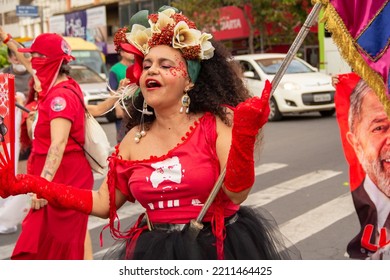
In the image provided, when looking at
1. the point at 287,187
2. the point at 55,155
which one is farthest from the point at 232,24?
the point at 55,155

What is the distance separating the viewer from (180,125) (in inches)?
117

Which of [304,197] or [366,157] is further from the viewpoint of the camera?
[304,197]

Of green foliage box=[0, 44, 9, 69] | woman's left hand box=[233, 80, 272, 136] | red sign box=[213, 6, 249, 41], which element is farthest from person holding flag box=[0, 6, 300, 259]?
red sign box=[213, 6, 249, 41]

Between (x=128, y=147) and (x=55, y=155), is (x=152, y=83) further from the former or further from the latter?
(x=55, y=155)

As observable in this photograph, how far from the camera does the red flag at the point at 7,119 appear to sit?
9.50ft

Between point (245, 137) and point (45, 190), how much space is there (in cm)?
95

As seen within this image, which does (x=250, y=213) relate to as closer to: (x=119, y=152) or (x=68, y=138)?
(x=119, y=152)

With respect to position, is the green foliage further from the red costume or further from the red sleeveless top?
the red sleeveless top

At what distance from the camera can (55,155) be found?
13.9ft

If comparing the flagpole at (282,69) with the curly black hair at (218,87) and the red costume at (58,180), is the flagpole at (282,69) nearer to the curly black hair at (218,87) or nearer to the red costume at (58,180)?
the curly black hair at (218,87)

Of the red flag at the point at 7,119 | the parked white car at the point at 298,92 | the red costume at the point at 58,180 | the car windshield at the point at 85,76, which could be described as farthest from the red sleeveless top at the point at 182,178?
the car windshield at the point at 85,76

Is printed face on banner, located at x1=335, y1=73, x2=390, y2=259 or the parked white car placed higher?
printed face on banner, located at x1=335, y1=73, x2=390, y2=259

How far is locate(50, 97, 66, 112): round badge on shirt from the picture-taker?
169 inches
